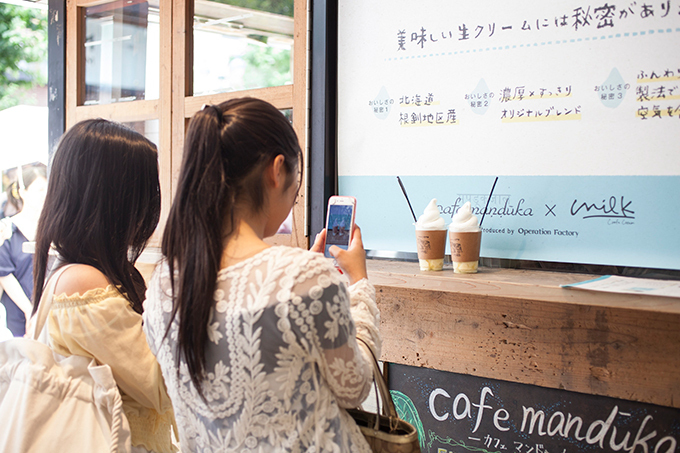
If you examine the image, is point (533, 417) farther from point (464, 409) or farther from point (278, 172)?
point (278, 172)

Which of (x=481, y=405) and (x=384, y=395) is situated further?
(x=481, y=405)

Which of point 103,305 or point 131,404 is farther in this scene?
point 131,404

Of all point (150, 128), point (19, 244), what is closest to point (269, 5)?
point (150, 128)

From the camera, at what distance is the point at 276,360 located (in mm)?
862

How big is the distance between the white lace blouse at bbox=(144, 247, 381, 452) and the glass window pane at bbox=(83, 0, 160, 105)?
172 centimetres

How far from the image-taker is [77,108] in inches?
101

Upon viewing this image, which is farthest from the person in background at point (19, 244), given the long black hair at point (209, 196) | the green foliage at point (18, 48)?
the green foliage at point (18, 48)

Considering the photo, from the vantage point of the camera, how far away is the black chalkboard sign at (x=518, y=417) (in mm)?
1300

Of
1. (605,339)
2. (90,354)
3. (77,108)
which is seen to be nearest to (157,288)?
(90,354)

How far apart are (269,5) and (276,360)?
62.2 inches

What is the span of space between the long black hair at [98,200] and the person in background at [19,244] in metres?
2.43

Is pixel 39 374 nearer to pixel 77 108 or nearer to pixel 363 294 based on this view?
pixel 363 294

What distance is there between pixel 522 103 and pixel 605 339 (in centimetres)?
68

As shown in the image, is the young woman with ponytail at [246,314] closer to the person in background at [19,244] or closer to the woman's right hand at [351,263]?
the woman's right hand at [351,263]
